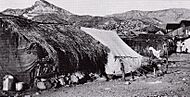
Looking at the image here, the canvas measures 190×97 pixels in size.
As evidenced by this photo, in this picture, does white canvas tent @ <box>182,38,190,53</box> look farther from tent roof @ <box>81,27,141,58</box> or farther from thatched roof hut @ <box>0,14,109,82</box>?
thatched roof hut @ <box>0,14,109,82</box>

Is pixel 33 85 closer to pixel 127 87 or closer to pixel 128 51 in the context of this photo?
pixel 127 87

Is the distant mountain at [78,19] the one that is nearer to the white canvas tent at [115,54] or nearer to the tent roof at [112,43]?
the tent roof at [112,43]

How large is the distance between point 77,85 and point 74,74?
39.7 inches

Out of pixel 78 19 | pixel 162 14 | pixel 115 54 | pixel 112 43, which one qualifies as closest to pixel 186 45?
pixel 112 43

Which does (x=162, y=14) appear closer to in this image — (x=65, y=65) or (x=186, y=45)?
(x=186, y=45)

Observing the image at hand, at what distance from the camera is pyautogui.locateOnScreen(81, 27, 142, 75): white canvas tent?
17.6 m

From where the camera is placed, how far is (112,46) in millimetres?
18875

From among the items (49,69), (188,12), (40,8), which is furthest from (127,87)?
(188,12)

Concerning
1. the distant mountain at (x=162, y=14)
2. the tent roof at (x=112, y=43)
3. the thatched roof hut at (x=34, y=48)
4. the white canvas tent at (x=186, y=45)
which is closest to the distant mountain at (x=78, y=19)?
the white canvas tent at (x=186, y=45)

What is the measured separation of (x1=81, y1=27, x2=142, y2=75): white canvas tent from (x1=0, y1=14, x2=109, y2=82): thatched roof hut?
5.16 feet

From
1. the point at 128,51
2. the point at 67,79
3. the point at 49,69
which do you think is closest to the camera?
the point at 49,69

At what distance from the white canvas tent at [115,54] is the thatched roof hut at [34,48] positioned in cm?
157

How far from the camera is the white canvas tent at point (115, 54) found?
1762cm

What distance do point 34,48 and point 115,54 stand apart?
19.6 ft
